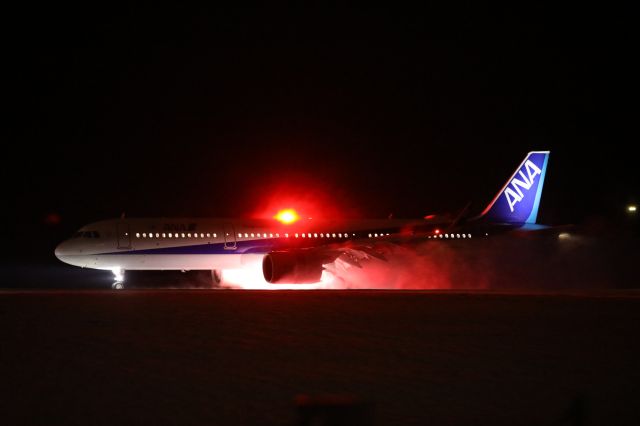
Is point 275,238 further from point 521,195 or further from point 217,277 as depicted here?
point 521,195

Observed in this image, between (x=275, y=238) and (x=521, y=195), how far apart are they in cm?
1159

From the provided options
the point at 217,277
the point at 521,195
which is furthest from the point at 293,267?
the point at 521,195

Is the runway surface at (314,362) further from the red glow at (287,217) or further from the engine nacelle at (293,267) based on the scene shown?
the red glow at (287,217)

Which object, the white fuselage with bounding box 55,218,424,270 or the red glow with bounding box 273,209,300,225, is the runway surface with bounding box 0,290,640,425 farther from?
the red glow with bounding box 273,209,300,225

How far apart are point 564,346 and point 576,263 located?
76.7ft

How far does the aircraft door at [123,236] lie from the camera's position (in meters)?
35.1

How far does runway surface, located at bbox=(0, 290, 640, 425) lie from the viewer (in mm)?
11836

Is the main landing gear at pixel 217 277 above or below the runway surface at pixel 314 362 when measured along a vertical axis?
above

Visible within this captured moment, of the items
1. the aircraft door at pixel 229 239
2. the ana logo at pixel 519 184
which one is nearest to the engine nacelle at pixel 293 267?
the aircraft door at pixel 229 239

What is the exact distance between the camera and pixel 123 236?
35.2 m

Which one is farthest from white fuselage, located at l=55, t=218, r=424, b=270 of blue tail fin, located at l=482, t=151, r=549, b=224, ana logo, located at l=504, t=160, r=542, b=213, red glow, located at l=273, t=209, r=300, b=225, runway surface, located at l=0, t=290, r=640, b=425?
runway surface, located at l=0, t=290, r=640, b=425

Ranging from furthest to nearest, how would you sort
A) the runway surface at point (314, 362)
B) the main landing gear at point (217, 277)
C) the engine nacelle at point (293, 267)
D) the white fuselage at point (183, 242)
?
the main landing gear at point (217, 277) → the white fuselage at point (183, 242) → the engine nacelle at point (293, 267) → the runway surface at point (314, 362)

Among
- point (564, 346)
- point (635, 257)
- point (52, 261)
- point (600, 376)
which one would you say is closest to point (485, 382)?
point (600, 376)

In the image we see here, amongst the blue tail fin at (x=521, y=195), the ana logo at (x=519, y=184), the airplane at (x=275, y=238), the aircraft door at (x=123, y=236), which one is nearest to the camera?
the airplane at (x=275, y=238)
